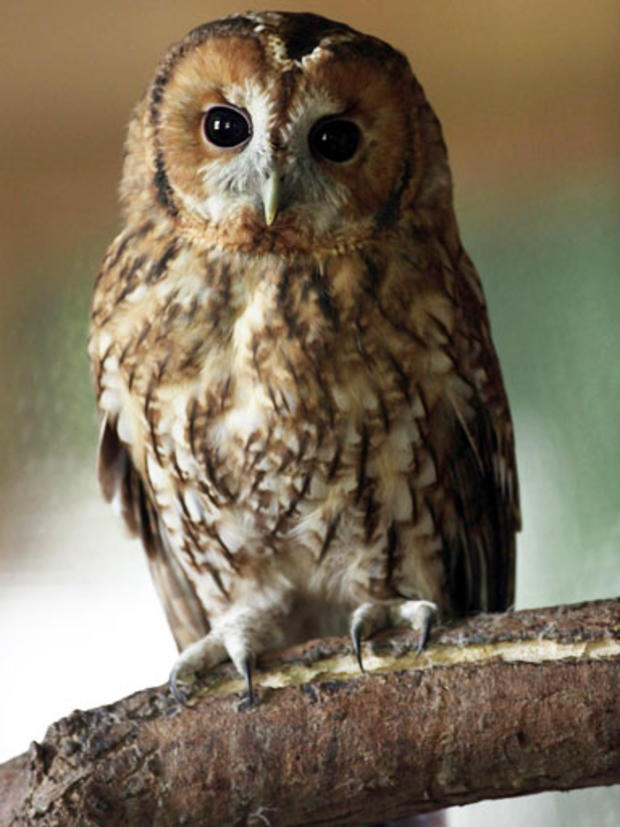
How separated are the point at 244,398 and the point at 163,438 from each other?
121 millimetres

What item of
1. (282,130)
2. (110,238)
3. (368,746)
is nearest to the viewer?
(368,746)

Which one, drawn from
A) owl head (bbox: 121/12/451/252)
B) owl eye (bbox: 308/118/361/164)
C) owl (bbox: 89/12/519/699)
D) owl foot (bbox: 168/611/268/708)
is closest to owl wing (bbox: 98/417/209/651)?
owl (bbox: 89/12/519/699)

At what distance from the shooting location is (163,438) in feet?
4.55

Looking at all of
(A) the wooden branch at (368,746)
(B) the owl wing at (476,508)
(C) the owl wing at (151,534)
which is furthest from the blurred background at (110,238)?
(A) the wooden branch at (368,746)

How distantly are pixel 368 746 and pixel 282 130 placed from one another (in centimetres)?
58

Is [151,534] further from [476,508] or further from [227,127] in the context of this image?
[227,127]

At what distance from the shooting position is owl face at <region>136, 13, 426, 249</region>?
3.94 ft

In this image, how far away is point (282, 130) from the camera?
119 centimetres

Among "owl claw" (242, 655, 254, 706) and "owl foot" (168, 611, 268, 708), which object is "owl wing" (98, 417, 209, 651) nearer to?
"owl foot" (168, 611, 268, 708)

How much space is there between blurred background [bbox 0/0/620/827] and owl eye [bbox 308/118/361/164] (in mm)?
500

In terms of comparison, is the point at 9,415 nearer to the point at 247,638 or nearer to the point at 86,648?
the point at 86,648

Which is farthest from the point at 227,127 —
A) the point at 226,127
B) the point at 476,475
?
the point at 476,475

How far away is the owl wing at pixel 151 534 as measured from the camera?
151 centimetres

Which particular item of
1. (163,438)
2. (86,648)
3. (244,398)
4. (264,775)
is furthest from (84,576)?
(264,775)
